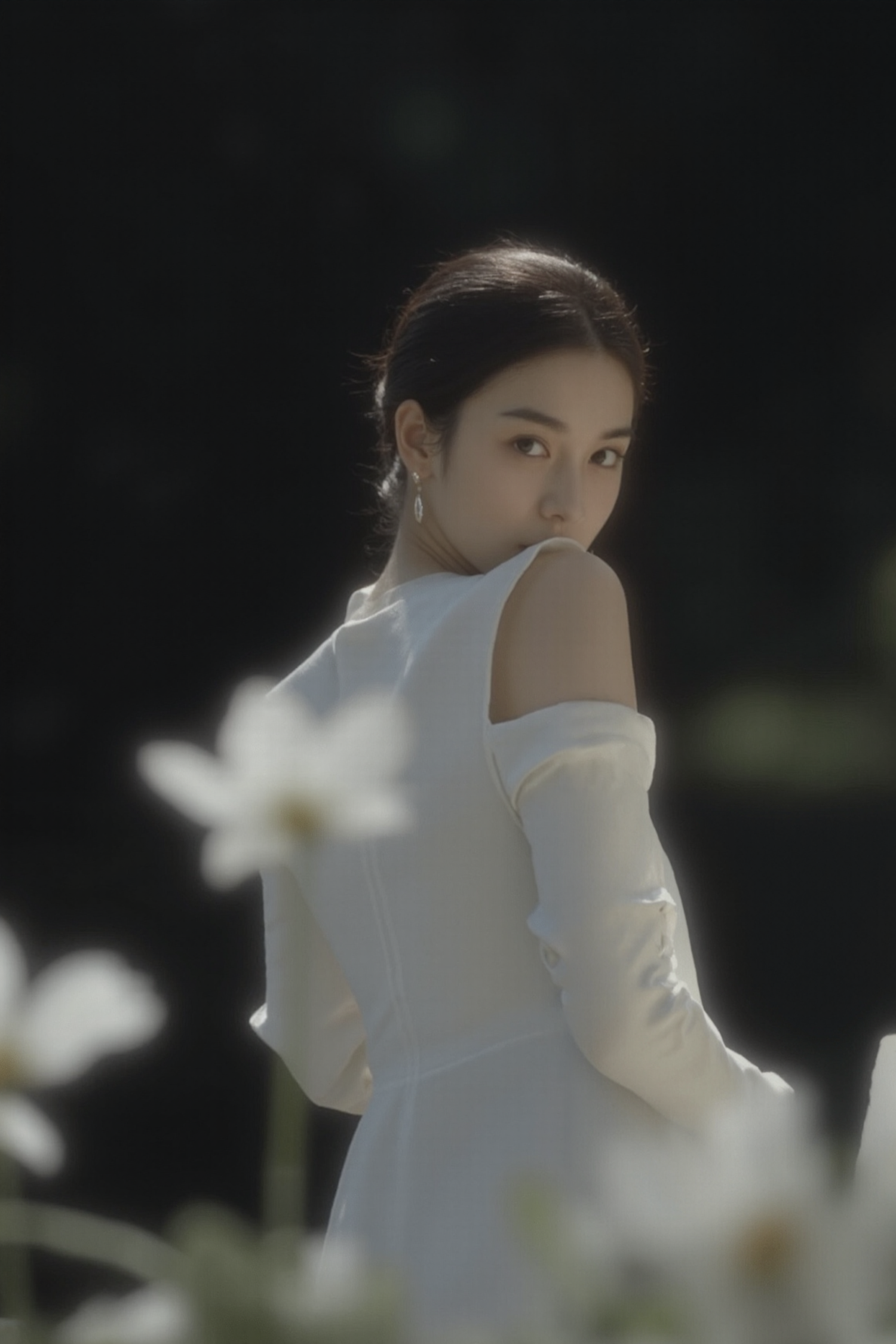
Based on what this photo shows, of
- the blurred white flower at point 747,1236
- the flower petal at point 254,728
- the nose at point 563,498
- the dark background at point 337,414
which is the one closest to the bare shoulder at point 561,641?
the nose at point 563,498

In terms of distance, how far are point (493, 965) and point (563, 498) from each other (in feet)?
1.07

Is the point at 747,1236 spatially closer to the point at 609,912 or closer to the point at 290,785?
the point at 290,785

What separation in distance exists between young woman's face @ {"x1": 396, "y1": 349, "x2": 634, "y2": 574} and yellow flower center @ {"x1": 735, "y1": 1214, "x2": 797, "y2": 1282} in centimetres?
116

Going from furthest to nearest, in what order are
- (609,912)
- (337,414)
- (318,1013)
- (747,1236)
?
(337,414) → (318,1013) → (609,912) → (747,1236)

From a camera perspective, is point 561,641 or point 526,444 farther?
A: point 526,444

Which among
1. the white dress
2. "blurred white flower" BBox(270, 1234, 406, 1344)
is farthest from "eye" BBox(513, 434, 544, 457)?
"blurred white flower" BBox(270, 1234, 406, 1344)

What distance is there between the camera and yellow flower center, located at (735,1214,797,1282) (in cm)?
31

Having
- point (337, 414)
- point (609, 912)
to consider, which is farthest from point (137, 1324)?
point (337, 414)

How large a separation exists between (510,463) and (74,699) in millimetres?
2849

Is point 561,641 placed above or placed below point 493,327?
below

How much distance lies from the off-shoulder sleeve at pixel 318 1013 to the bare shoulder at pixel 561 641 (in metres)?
0.27

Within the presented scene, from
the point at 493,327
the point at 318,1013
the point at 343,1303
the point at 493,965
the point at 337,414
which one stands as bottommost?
the point at 318,1013

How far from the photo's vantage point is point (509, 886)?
132cm

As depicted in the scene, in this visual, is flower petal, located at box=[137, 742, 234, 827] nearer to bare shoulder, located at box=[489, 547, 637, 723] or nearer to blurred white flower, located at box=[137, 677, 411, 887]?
blurred white flower, located at box=[137, 677, 411, 887]
